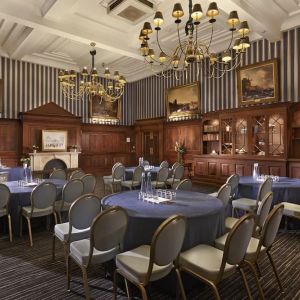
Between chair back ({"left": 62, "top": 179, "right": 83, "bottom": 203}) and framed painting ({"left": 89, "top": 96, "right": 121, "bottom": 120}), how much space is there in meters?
8.29

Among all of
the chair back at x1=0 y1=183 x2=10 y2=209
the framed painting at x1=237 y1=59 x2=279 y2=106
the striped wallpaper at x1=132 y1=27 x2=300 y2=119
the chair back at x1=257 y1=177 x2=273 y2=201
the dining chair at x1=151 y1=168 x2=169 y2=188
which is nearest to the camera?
the chair back at x1=0 y1=183 x2=10 y2=209

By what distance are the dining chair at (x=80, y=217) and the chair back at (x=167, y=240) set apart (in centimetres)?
113

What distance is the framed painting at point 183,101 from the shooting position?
417 inches

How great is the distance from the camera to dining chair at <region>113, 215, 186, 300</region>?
203 centimetres

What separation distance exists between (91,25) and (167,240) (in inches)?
291

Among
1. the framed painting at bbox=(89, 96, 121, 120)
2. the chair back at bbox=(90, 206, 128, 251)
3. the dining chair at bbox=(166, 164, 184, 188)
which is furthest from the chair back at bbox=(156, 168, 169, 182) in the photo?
the framed painting at bbox=(89, 96, 121, 120)

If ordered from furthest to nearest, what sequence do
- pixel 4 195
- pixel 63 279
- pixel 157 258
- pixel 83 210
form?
pixel 4 195 → pixel 63 279 → pixel 83 210 → pixel 157 258

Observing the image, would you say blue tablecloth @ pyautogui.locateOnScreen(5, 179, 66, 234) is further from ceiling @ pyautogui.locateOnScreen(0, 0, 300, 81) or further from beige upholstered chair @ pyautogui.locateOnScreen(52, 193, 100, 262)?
ceiling @ pyautogui.locateOnScreen(0, 0, 300, 81)

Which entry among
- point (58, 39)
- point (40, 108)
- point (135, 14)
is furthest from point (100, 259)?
point (40, 108)

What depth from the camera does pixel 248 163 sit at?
841cm

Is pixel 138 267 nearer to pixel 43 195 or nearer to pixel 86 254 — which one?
pixel 86 254

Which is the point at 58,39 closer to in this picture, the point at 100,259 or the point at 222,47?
the point at 222,47

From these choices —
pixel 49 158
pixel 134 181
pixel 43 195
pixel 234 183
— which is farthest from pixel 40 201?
pixel 49 158

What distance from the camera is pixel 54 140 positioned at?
10.7m
